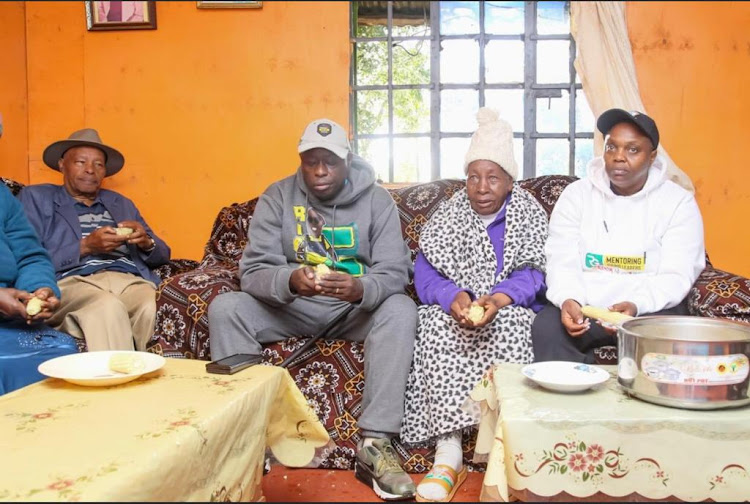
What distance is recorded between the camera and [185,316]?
2.71 m

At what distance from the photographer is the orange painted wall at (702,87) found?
360 centimetres

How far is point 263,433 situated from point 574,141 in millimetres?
2874

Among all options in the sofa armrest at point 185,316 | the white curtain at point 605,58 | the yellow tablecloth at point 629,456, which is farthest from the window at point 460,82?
the yellow tablecloth at point 629,456

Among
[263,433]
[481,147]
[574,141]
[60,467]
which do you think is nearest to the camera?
[60,467]

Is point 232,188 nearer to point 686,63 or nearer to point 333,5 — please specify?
point 333,5

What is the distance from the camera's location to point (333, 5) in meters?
3.76

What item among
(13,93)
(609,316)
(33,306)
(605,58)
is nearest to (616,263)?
(609,316)

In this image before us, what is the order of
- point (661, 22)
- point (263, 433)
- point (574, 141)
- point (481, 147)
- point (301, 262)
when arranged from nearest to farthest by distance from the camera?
point (263, 433), point (481, 147), point (301, 262), point (661, 22), point (574, 141)

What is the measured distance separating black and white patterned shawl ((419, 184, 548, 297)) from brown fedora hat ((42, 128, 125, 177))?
1.75 m

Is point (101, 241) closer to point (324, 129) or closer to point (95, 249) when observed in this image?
point (95, 249)

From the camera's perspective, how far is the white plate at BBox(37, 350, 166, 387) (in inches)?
59.9

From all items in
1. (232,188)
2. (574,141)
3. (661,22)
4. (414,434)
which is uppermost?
(661,22)

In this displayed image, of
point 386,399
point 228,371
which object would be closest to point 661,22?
point 386,399

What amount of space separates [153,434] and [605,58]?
3.20m
